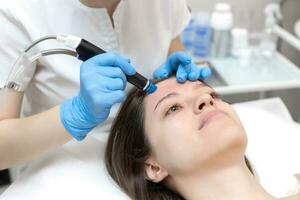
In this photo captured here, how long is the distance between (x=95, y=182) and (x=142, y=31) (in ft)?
1.64

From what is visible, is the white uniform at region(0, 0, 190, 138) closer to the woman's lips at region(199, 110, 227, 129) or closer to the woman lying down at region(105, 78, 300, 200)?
the woman lying down at region(105, 78, 300, 200)

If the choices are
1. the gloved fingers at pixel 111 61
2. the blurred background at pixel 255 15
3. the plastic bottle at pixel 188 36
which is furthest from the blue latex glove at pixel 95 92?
the blurred background at pixel 255 15

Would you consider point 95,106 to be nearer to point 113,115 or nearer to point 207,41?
point 113,115

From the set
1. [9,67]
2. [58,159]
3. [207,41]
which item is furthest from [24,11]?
[207,41]

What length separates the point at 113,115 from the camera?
4.32ft

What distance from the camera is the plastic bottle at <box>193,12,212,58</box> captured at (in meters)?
1.99

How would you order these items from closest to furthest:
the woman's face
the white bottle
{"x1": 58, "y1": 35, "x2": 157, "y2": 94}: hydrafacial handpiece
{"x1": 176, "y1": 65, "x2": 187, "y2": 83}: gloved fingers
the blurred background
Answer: {"x1": 58, "y1": 35, "x2": 157, "y2": 94}: hydrafacial handpiece < the woman's face < {"x1": 176, "y1": 65, "x2": 187, "y2": 83}: gloved fingers < the white bottle < the blurred background

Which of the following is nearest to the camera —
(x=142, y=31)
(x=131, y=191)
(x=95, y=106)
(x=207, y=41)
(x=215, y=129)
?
(x=95, y=106)

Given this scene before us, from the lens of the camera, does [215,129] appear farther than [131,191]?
No

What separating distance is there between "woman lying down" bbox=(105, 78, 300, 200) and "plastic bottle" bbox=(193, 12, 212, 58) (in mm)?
831

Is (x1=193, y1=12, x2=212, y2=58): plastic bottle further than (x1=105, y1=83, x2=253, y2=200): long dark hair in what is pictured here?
Yes

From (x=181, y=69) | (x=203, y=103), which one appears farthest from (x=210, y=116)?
(x=181, y=69)

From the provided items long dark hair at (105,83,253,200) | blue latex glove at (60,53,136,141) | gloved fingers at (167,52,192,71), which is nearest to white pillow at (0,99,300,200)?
long dark hair at (105,83,253,200)

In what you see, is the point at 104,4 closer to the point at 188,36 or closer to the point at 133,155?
the point at 133,155
